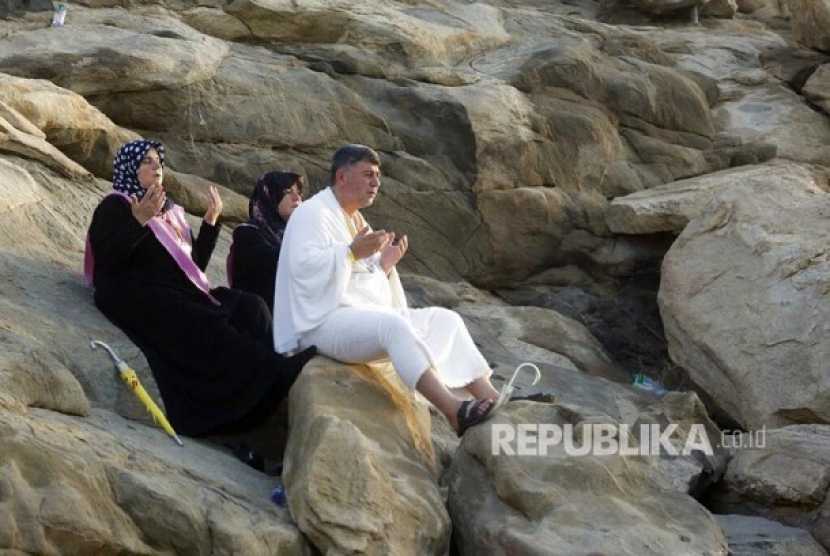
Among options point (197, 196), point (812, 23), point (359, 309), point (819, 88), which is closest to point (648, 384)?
point (197, 196)

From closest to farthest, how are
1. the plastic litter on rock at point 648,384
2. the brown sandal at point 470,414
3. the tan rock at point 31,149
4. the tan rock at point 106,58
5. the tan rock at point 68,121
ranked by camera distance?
1. the brown sandal at point 470,414
2. the tan rock at point 31,149
3. the tan rock at point 68,121
4. the plastic litter on rock at point 648,384
5. the tan rock at point 106,58

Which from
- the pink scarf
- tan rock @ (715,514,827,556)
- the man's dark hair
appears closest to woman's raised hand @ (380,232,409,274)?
the man's dark hair

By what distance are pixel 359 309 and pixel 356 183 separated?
68cm

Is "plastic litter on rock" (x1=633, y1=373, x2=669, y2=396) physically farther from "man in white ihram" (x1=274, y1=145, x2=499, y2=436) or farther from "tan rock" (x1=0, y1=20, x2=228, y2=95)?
"tan rock" (x1=0, y1=20, x2=228, y2=95)

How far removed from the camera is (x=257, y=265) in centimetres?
862

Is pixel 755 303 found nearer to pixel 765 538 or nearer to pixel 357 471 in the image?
pixel 765 538

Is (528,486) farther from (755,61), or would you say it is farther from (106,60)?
(755,61)

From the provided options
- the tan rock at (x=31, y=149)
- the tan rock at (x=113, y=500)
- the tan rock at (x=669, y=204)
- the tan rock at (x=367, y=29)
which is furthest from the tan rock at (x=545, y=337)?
the tan rock at (x=113, y=500)

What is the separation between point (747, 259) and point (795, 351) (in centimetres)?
97

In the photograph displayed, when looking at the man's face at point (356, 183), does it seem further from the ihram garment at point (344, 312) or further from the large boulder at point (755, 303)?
the large boulder at point (755, 303)

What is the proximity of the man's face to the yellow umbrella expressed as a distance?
51.8 inches

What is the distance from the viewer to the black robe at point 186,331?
23.6ft

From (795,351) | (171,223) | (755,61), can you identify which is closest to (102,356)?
(171,223)

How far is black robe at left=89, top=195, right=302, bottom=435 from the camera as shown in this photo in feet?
23.6
